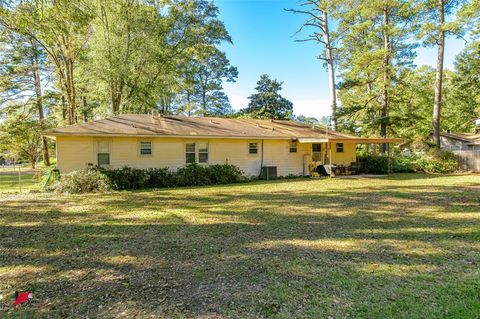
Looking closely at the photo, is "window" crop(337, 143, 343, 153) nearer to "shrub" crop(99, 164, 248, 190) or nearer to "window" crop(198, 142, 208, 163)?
"shrub" crop(99, 164, 248, 190)

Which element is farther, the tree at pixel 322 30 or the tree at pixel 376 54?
the tree at pixel 322 30

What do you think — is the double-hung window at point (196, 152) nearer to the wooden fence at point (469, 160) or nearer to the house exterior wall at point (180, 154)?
the house exterior wall at point (180, 154)

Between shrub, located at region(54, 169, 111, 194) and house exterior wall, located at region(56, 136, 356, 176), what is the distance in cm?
140

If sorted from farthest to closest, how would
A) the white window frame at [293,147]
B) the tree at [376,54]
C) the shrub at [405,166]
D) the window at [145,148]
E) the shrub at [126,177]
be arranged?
the tree at [376,54], the shrub at [405,166], the white window frame at [293,147], the window at [145,148], the shrub at [126,177]

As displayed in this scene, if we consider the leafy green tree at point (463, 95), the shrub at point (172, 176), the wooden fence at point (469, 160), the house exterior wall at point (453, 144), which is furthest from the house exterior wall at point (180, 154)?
the leafy green tree at point (463, 95)

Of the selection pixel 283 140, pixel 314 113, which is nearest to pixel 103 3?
pixel 283 140

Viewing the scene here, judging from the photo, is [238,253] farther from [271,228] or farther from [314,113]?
[314,113]

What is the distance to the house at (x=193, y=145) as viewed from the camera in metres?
12.9

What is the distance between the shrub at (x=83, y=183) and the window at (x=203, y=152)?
192 inches

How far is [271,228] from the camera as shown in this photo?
19.8 feet

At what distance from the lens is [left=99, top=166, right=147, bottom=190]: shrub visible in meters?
12.2

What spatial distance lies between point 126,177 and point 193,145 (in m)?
3.96

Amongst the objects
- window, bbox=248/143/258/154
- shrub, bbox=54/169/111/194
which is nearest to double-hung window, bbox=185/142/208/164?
window, bbox=248/143/258/154

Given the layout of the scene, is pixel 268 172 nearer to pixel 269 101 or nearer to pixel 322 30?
pixel 322 30
